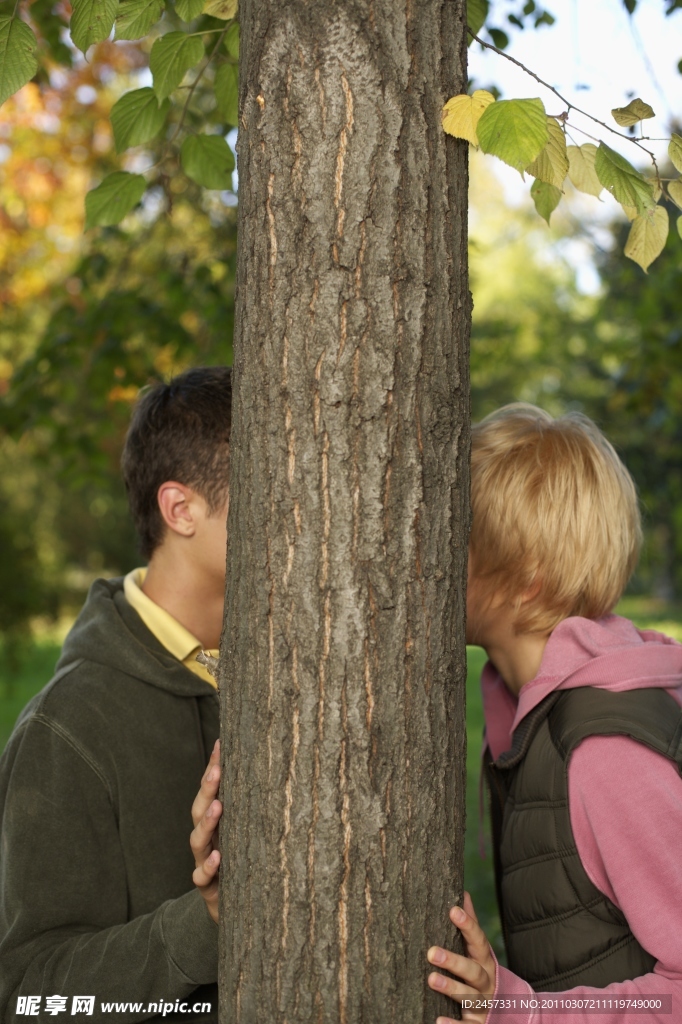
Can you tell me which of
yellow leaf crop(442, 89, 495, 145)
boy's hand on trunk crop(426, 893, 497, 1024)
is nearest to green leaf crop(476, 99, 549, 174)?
yellow leaf crop(442, 89, 495, 145)

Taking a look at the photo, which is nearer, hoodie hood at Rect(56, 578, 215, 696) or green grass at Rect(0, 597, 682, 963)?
hoodie hood at Rect(56, 578, 215, 696)

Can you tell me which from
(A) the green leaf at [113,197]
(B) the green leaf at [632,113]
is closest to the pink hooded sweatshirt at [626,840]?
(B) the green leaf at [632,113]

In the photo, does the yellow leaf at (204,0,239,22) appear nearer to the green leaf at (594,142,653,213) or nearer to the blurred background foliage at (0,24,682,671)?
the blurred background foliage at (0,24,682,671)

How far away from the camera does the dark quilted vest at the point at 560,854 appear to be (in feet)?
5.66

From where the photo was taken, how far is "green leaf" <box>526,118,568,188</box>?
1.60 m

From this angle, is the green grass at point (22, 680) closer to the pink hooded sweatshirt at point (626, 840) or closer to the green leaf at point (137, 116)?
the green leaf at point (137, 116)

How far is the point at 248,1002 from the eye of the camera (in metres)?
1.45

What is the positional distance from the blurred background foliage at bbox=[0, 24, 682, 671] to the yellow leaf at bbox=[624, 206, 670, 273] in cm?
129

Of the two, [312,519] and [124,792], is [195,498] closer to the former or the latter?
[124,792]

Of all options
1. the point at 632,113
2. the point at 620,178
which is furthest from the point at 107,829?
the point at 632,113

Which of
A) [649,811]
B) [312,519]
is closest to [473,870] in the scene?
[649,811]

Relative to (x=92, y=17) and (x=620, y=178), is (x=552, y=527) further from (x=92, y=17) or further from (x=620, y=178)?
(x=92, y=17)

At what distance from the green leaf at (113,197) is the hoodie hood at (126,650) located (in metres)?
0.96

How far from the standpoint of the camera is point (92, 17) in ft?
5.72
